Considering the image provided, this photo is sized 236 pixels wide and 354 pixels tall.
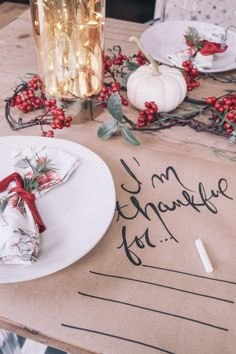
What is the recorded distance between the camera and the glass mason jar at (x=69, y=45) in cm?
69

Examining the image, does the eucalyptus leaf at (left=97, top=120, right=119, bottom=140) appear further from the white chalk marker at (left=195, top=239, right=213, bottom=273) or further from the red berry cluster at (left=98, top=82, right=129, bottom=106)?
the white chalk marker at (left=195, top=239, right=213, bottom=273)

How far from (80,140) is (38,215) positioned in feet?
0.78

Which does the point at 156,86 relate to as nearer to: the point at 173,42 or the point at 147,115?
the point at 147,115

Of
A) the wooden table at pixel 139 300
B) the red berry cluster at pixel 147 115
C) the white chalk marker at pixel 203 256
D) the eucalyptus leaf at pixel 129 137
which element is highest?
the red berry cluster at pixel 147 115

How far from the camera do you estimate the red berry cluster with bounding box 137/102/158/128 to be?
72cm

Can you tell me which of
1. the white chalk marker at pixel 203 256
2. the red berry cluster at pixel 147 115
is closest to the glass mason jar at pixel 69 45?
the red berry cluster at pixel 147 115

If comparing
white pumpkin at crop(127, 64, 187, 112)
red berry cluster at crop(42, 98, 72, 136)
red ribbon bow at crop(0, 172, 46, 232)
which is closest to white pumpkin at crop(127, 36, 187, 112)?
white pumpkin at crop(127, 64, 187, 112)

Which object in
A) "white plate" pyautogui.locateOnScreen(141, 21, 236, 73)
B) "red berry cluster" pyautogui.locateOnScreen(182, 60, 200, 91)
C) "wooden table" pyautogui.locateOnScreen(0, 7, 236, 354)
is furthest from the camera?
"white plate" pyautogui.locateOnScreen(141, 21, 236, 73)

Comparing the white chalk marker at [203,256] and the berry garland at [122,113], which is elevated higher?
the berry garland at [122,113]

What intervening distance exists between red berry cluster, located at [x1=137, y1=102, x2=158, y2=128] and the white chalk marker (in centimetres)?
29

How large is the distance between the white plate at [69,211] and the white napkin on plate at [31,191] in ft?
0.04

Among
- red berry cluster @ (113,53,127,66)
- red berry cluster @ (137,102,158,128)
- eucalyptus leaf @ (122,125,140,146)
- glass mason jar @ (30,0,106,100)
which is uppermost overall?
glass mason jar @ (30,0,106,100)

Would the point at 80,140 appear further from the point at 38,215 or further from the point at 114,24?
the point at 114,24

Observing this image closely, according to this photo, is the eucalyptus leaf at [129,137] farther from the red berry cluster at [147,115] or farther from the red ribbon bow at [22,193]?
the red ribbon bow at [22,193]
